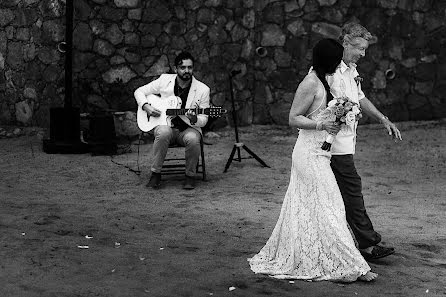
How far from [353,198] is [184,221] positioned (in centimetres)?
196

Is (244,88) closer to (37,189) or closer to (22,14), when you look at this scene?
(22,14)

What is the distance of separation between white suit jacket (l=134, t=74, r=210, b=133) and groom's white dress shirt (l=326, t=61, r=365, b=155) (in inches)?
128

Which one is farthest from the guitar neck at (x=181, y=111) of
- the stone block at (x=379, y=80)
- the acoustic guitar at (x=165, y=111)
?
the stone block at (x=379, y=80)

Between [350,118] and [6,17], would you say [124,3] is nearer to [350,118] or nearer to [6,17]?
[6,17]

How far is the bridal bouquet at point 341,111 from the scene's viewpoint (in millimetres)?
6066

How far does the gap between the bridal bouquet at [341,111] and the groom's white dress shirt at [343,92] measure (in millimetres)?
147

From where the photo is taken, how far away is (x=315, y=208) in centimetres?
616

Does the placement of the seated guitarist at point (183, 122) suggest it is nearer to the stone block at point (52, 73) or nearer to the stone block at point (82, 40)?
the stone block at point (82, 40)

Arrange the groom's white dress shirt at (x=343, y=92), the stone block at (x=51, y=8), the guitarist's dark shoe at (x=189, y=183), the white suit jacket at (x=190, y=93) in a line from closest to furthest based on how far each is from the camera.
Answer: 1. the groom's white dress shirt at (x=343, y=92)
2. the guitarist's dark shoe at (x=189, y=183)
3. the white suit jacket at (x=190, y=93)
4. the stone block at (x=51, y=8)

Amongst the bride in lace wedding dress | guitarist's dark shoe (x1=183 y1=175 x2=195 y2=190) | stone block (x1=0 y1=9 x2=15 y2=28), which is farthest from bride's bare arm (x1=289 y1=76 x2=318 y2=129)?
stone block (x1=0 y1=9 x2=15 y2=28)

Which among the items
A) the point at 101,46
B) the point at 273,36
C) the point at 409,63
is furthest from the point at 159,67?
the point at 409,63

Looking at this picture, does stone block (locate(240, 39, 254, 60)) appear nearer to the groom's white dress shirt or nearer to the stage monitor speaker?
the stage monitor speaker

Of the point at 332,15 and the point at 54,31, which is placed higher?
the point at 332,15

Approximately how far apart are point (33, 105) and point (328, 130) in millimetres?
7211
